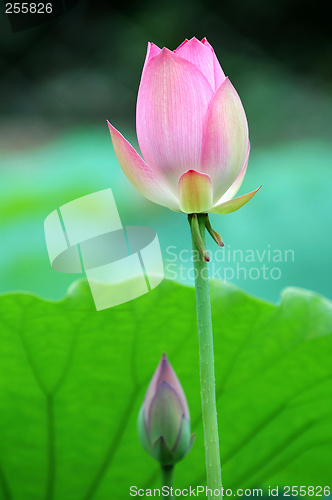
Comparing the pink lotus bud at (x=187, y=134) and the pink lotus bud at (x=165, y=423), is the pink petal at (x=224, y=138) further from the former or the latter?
the pink lotus bud at (x=165, y=423)

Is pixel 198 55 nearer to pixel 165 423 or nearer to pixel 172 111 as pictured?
pixel 172 111

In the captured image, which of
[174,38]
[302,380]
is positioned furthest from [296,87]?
[302,380]

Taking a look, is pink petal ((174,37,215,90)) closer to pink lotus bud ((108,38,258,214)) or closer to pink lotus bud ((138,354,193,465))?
pink lotus bud ((108,38,258,214))

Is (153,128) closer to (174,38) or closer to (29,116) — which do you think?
(29,116)

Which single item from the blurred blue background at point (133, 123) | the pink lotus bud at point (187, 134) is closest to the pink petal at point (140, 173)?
the pink lotus bud at point (187, 134)

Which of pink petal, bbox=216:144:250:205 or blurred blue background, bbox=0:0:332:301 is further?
blurred blue background, bbox=0:0:332:301

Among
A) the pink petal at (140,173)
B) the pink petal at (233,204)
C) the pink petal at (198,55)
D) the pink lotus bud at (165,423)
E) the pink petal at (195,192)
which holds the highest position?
the pink petal at (198,55)

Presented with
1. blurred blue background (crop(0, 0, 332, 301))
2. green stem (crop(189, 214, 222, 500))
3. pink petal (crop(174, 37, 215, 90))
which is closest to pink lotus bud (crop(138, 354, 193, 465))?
green stem (crop(189, 214, 222, 500))
